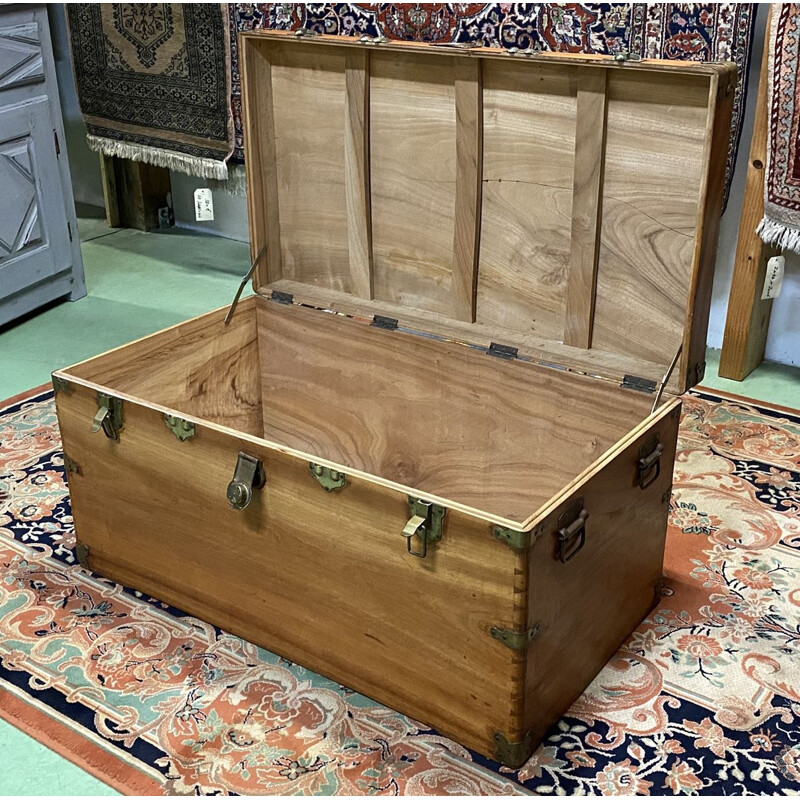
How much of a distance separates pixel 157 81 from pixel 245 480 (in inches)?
Result: 94.1

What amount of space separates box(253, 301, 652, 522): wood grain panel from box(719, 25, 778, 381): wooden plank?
43.2 inches

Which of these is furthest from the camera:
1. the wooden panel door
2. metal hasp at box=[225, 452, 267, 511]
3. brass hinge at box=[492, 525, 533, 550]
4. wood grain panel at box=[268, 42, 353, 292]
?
the wooden panel door

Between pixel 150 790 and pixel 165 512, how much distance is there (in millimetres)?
509

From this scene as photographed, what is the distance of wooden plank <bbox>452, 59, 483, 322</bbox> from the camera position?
1.93 meters

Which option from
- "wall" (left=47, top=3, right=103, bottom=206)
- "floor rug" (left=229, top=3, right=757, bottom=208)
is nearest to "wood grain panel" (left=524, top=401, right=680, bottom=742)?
"floor rug" (left=229, top=3, right=757, bottom=208)

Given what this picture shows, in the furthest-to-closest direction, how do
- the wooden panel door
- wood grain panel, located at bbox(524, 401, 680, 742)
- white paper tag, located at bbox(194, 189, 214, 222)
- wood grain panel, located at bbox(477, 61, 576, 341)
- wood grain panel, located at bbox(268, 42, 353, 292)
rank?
1. white paper tag, located at bbox(194, 189, 214, 222)
2. the wooden panel door
3. wood grain panel, located at bbox(268, 42, 353, 292)
4. wood grain panel, located at bbox(477, 61, 576, 341)
5. wood grain panel, located at bbox(524, 401, 680, 742)

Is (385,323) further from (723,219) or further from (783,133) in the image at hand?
(723,219)

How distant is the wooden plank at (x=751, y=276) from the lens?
2.64 metres

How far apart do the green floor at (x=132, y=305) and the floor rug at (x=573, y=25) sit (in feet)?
3.12

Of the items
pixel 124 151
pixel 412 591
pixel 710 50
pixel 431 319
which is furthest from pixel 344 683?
pixel 124 151

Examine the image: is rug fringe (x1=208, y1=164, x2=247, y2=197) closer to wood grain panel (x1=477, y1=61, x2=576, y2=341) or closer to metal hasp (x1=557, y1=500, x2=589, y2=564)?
wood grain panel (x1=477, y1=61, x2=576, y2=341)

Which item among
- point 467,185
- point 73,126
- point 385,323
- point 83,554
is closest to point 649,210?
point 467,185

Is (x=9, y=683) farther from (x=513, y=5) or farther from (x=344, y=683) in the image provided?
(x=513, y=5)

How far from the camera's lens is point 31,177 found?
133 inches
